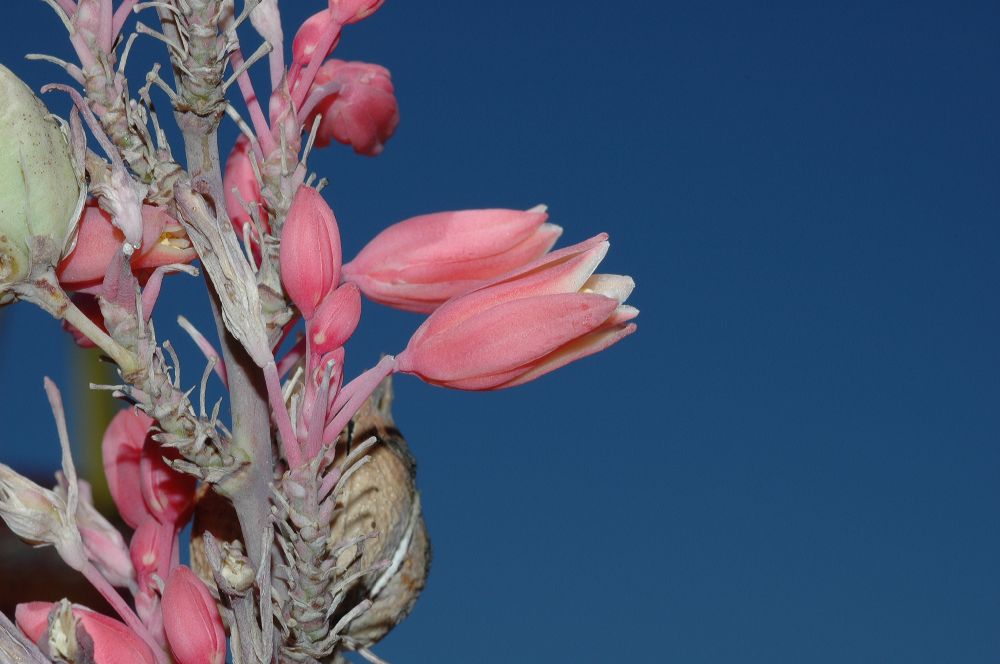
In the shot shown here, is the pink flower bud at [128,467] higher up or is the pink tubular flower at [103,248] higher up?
the pink tubular flower at [103,248]

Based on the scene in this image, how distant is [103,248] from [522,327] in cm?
21

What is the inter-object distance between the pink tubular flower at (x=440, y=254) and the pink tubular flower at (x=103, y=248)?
0.30 feet

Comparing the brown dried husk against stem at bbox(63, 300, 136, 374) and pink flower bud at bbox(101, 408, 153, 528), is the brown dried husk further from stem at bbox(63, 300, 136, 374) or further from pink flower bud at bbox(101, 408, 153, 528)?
stem at bbox(63, 300, 136, 374)

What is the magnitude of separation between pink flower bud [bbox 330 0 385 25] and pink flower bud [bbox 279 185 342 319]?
0.11 meters

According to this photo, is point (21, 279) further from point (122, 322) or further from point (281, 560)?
point (281, 560)

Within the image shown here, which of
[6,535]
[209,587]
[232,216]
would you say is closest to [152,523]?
[209,587]

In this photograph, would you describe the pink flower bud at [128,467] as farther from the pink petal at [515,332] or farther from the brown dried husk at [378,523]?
the pink petal at [515,332]

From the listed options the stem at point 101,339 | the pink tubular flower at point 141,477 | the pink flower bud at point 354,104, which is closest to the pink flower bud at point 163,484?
the pink tubular flower at point 141,477

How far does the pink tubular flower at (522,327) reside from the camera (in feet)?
1.65

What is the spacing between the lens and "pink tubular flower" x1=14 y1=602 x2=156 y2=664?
53 centimetres

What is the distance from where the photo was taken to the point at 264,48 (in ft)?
1.80

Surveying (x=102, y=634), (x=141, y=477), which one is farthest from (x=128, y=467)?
(x=102, y=634)

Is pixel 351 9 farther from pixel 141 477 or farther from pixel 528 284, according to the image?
pixel 141 477

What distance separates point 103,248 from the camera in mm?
524
